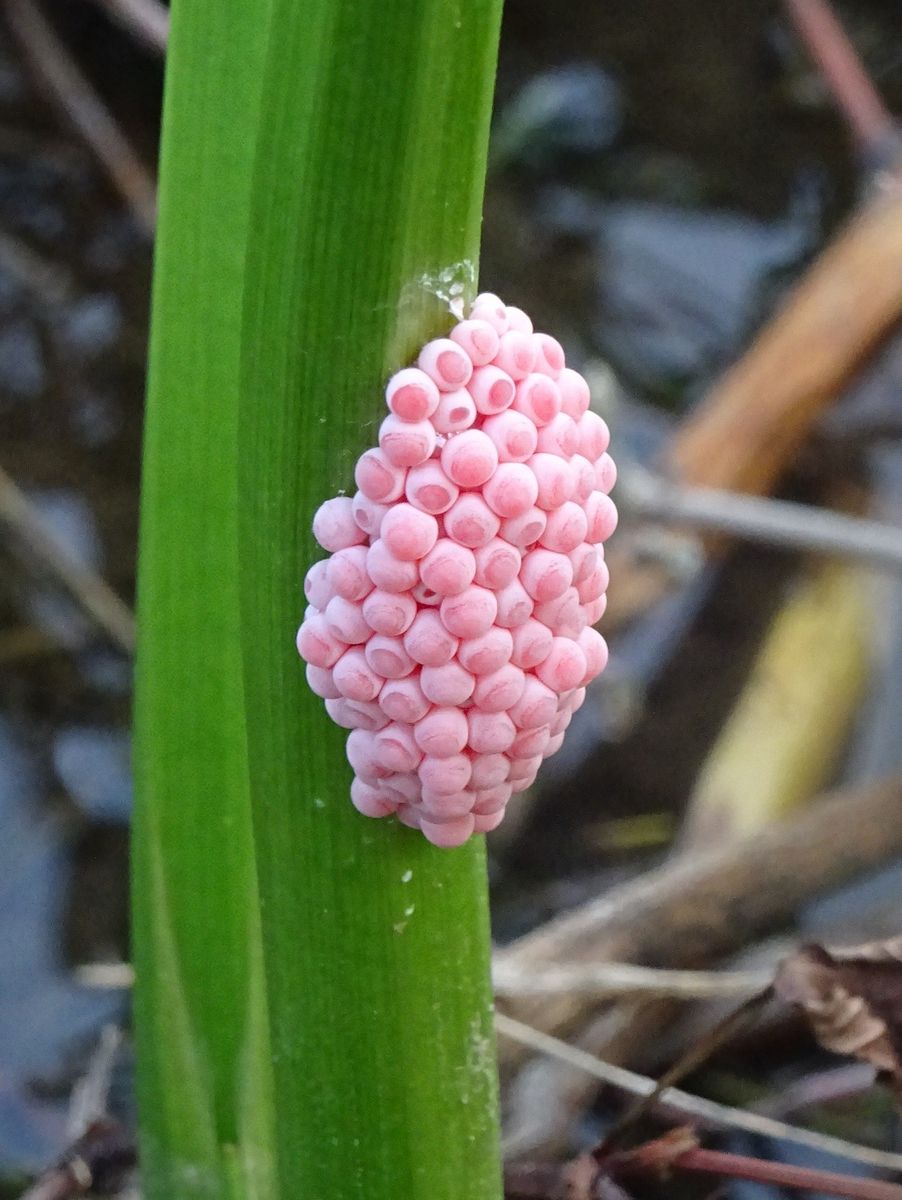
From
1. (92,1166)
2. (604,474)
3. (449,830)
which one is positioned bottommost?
(92,1166)

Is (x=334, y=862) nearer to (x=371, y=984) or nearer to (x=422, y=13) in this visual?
(x=371, y=984)

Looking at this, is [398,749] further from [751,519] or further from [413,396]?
[751,519]

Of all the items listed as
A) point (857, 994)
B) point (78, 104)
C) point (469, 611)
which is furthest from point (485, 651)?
point (78, 104)

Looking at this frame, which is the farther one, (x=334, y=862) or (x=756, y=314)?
(x=756, y=314)

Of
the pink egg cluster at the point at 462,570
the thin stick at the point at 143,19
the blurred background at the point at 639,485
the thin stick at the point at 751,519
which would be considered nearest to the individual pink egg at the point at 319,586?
the pink egg cluster at the point at 462,570

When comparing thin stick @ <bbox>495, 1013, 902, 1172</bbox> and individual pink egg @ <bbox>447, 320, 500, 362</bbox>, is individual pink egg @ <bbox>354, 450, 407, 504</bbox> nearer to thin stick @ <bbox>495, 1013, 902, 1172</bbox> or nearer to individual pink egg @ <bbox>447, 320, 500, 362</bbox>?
individual pink egg @ <bbox>447, 320, 500, 362</bbox>

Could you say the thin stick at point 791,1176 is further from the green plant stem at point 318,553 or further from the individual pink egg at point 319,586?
the individual pink egg at point 319,586

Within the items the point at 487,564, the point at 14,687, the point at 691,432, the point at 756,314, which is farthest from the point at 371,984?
the point at 756,314
